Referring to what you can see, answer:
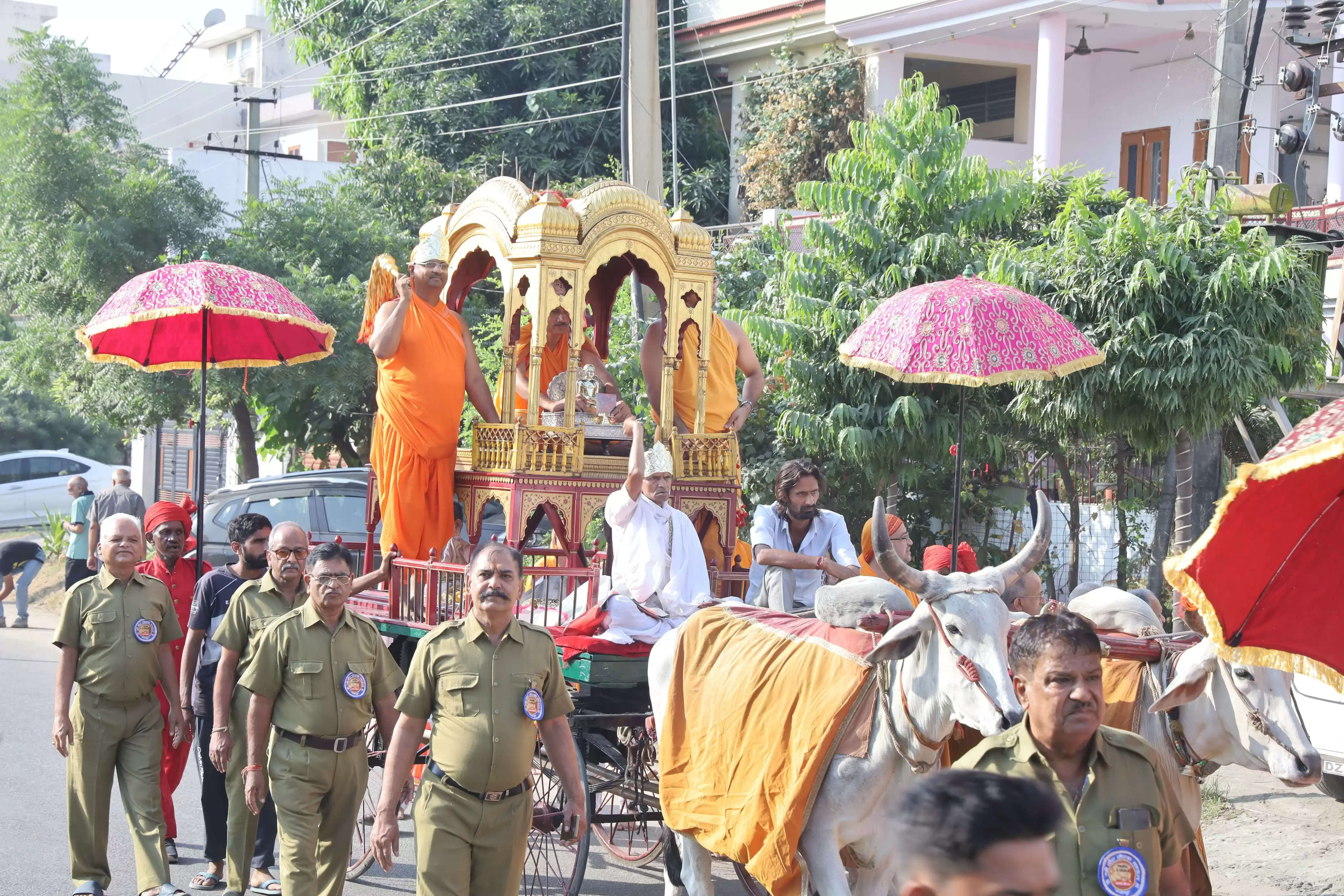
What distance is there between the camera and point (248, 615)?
6523mm

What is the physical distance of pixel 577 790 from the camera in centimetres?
539

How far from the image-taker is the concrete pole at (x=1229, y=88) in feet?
39.5

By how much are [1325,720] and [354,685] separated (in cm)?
557

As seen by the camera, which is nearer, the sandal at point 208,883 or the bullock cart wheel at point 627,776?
the bullock cart wheel at point 627,776

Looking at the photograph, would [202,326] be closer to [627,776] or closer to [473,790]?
[627,776]

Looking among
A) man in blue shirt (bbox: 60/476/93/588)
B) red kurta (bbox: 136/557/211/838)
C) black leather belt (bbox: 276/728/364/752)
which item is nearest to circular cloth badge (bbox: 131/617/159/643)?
red kurta (bbox: 136/557/211/838)

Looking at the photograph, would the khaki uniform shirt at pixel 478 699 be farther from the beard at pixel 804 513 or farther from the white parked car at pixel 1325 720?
the white parked car at pixel 1325 720

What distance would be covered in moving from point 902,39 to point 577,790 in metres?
18.6

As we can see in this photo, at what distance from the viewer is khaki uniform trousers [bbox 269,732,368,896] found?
19.4 ft

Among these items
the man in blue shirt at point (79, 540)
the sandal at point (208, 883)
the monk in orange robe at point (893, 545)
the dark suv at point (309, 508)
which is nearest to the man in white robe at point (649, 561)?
the monk in orange robe at point (893, 545)

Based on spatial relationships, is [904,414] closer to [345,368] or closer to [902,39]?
[345,368]

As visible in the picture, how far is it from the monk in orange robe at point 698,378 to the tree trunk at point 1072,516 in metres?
5.26

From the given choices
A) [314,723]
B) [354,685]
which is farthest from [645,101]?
[314,723]

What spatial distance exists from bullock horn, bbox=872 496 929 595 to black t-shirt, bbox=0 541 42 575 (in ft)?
48.4
